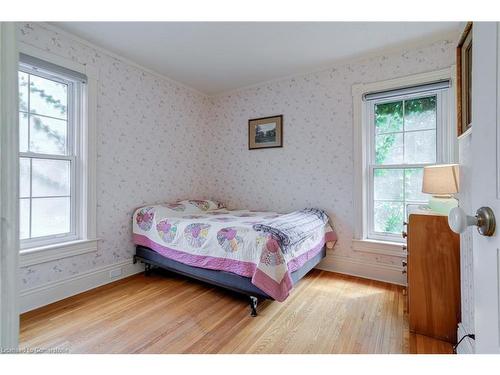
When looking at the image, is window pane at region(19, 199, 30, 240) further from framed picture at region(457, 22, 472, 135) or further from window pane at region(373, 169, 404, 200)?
window pane at region(373, 169, 404, 200)

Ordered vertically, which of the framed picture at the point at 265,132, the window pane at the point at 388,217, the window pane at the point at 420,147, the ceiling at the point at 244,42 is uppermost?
the ceiling at the point at 244,42

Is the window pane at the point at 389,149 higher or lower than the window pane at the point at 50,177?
higher

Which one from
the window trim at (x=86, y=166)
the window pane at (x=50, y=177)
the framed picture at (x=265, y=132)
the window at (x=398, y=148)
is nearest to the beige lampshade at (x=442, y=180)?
the window at (x=398, y=148)

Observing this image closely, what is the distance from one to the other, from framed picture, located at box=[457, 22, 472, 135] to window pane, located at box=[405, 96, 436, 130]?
112 cm

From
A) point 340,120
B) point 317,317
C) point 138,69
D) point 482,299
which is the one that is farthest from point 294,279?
point 138,69

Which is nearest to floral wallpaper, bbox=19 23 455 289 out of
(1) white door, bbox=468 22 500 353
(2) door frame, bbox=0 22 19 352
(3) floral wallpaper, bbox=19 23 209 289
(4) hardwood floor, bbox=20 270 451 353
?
(3) floral wallpaper, bbox=19 23 209 289

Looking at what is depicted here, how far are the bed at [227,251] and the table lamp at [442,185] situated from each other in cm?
100

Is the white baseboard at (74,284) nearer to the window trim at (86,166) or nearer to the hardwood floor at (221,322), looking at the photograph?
the hardwood floor at (221,322)

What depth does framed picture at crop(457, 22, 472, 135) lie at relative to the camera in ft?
4.11

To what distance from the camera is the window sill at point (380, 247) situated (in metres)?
2.49

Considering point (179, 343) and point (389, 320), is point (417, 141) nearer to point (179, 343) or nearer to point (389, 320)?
point (389, 320)

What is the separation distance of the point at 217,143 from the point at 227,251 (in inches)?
83.6

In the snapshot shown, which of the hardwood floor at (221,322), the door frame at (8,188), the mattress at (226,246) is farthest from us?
the mattress at (226,246)

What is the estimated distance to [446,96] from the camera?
232 cm
